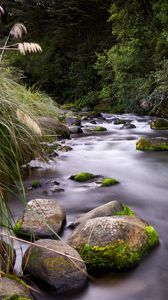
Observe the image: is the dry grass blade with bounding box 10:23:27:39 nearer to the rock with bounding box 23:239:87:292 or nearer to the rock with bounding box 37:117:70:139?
the rock with bounding box 23:239:87:292

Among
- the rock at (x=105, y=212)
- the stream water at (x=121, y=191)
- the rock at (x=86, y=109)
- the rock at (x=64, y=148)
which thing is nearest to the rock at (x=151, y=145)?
the stream water at (x=121, y=191)

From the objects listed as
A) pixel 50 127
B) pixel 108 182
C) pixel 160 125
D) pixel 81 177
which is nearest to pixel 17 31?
pixel 108 182

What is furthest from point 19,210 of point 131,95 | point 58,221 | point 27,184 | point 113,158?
point 131,95

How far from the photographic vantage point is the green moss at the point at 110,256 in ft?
9.47

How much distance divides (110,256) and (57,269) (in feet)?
1.44

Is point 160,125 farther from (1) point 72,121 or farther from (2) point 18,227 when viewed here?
(2) point 18,227

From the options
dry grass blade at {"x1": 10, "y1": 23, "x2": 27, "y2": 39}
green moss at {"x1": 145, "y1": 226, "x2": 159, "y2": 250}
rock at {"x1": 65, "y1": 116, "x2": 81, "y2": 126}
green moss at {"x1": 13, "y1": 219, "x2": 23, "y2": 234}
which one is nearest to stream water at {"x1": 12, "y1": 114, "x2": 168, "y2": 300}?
green moss at {"x1": 145, "y1": 226, "x2": 159, "y2": 250}

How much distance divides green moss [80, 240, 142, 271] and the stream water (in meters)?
0.07

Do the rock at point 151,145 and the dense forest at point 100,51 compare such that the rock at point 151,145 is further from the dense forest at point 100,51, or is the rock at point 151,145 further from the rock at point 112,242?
the rock at point 112,242

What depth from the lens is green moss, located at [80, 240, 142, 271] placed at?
289 cm

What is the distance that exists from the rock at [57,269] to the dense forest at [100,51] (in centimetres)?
907

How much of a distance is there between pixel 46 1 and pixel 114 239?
18408 millimetres

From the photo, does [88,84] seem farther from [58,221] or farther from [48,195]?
[58,221]

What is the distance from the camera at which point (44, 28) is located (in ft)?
66.4
